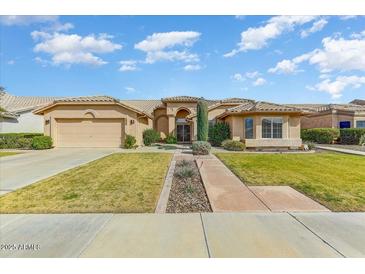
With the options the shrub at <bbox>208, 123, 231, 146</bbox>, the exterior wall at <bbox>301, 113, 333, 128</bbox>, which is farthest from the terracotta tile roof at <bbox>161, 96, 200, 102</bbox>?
the exterior wall at <bbox>301, 113, 333, 128</bbox>

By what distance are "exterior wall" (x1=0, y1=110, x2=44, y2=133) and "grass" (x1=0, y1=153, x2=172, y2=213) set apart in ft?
70.4

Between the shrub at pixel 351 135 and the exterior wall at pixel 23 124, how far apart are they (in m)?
32.9

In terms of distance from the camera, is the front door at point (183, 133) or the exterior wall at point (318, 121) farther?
the front door at point (183, 133)

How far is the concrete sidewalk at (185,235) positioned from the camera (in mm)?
3414

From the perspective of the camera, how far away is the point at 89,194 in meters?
6.32

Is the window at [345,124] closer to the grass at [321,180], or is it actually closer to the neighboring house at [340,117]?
the neighboring house at [340,117]

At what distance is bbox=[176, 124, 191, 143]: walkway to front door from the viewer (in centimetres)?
2691

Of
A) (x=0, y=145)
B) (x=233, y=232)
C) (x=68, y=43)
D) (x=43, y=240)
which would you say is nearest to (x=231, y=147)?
(x=68, y=43)

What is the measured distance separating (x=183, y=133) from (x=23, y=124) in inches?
727

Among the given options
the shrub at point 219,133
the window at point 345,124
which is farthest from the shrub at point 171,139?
the window at point 345,124

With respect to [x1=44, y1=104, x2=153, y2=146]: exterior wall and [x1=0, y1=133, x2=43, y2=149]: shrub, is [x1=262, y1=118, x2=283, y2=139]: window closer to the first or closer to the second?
[x1=44, y1=104, x2=153, y2=146]: exterior wall

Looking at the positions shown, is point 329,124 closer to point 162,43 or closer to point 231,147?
point 231,147

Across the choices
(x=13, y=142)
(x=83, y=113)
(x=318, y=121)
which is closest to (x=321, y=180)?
(x=83, y=113)

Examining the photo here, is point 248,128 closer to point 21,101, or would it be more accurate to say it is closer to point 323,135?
point 323,135
